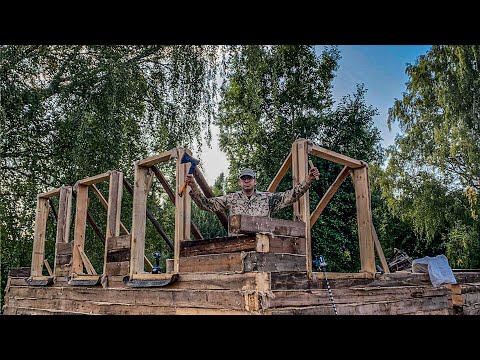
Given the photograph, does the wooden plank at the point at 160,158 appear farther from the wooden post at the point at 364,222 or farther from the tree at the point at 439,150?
the tree at the point at 439,150

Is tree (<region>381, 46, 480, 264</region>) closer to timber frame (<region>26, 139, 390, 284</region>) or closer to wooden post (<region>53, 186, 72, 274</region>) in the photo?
timber frame (<region>26, 139, 390, 284</region>)

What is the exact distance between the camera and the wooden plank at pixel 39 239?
7305 millimetres

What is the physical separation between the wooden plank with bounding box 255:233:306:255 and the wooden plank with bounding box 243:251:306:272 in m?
0.04

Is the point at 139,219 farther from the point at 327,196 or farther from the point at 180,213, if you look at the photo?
the point at 327,196

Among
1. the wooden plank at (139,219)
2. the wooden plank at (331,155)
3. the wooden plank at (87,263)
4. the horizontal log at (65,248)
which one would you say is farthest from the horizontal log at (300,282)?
the horizontal log at (65,248)

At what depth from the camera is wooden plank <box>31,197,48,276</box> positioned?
730cm

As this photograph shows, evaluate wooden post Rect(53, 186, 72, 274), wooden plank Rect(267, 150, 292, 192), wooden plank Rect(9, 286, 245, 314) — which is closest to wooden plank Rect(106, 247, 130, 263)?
wooden plank Rect(9, 286, 245, 314)

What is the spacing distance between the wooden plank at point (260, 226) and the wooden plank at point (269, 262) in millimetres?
196

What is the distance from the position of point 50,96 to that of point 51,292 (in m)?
4.54

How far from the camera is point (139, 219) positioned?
5.14 metres

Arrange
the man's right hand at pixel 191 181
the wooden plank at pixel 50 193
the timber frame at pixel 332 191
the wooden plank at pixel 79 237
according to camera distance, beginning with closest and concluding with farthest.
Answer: the man's right hand at pixel 191 181
the timber frame at pixel 332 191
the wooden plank at pixel 79 237
the wooden plank at pixel 50 193
